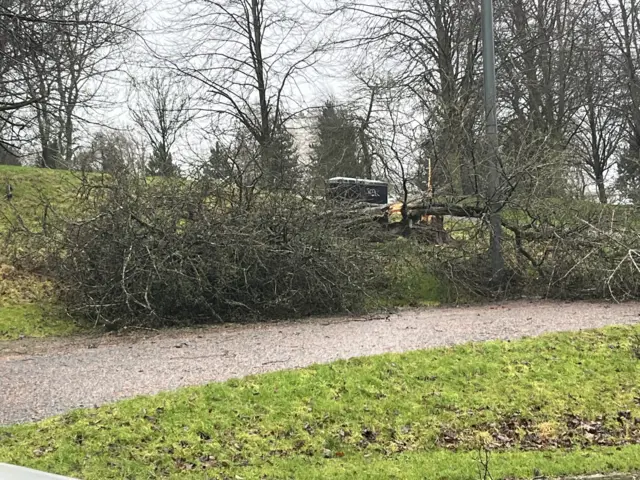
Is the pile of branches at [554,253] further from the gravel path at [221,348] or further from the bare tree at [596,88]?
the bare tree at [596,88]

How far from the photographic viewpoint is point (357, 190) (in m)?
13.0

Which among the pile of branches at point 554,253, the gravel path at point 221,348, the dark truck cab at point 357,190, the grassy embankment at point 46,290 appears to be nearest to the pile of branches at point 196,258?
the grassy embankment at point 46,290

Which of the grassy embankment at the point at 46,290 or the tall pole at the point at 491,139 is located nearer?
the grassy embankment at the point at 46,290

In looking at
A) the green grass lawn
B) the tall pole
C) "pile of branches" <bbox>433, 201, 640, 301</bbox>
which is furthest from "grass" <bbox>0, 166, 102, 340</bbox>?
the tall pole

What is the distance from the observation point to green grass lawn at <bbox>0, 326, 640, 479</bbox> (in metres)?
4.79

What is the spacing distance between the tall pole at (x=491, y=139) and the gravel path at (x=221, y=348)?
1.19m

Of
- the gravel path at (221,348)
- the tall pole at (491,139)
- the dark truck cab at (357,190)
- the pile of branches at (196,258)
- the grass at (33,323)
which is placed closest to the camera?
the gravel path at (221,348)

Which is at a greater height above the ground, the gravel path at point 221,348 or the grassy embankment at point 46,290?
the grassy embankment at point 46,290

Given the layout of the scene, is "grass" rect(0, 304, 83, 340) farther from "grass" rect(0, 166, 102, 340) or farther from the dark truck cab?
the dark truck cab

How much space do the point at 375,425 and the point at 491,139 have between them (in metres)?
7.66

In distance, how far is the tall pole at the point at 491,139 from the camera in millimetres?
11688

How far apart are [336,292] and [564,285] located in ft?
13.9

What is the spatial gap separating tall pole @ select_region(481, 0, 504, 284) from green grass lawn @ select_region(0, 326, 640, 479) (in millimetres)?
5040

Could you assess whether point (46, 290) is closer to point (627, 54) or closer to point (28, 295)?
point (28, 295)
